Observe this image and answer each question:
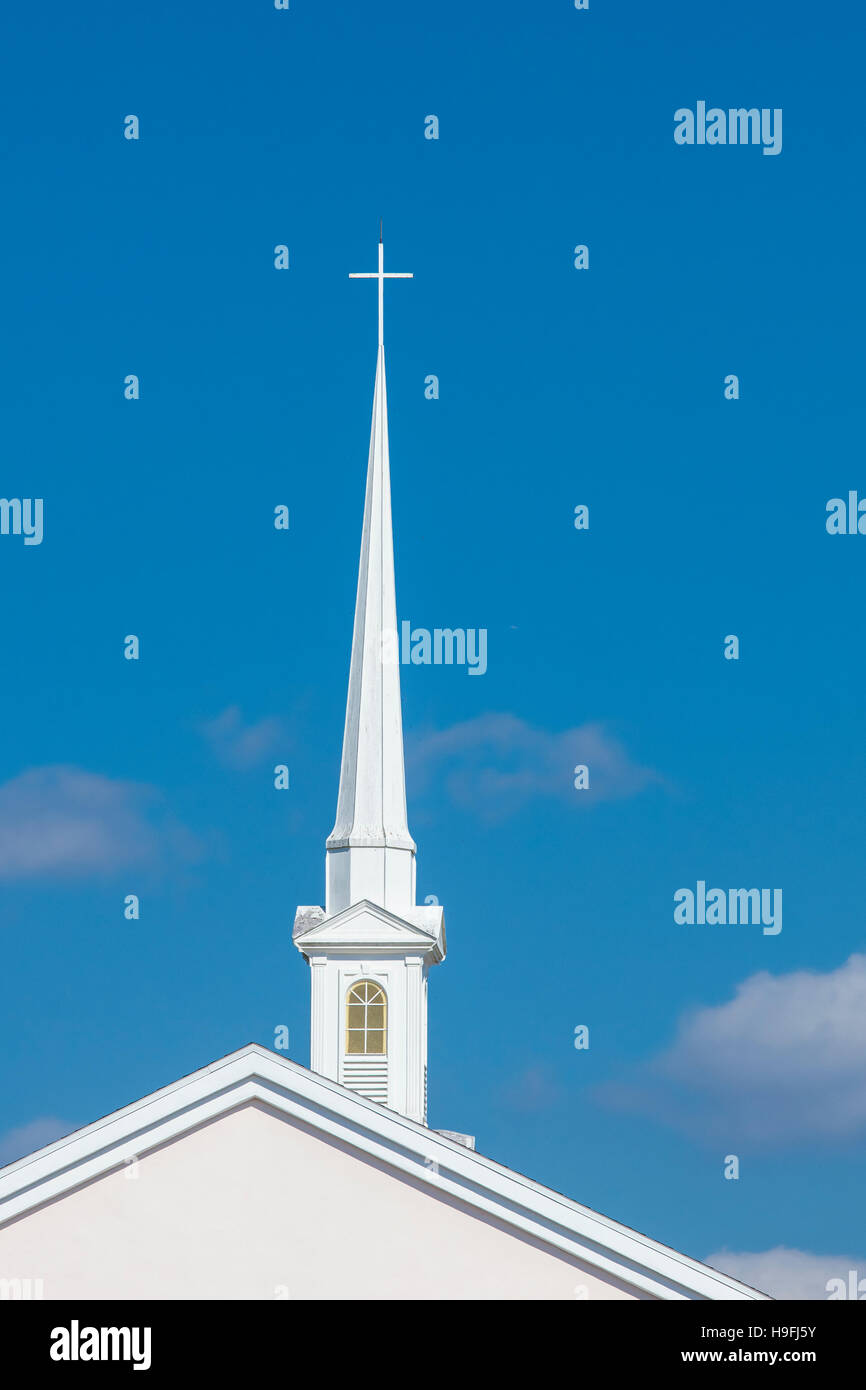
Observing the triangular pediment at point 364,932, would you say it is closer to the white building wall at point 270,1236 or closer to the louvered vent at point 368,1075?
the louvered vent at point 368,1075

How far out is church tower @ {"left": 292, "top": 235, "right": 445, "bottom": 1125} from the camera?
33.2m

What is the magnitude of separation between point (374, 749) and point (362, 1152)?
15.3 metres

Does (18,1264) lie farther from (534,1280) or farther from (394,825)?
(394,825)

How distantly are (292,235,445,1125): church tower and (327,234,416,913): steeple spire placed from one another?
17mm

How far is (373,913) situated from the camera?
33.8 meters

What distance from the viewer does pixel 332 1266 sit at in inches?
814

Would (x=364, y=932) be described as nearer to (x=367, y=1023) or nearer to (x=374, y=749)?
(x=367, y=1023)

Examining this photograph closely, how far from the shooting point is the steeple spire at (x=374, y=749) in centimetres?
3469

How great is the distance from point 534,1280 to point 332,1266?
1.99 meters

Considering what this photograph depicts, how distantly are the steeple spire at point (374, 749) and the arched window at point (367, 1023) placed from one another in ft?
5.31

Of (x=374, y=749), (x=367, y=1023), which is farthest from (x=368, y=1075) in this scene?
(x=374, y=749)
